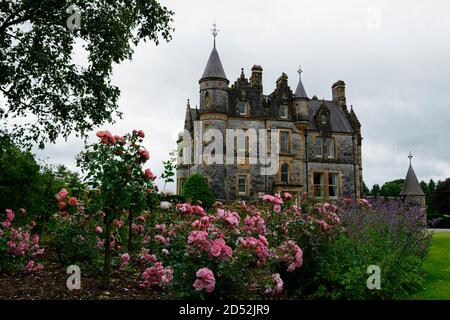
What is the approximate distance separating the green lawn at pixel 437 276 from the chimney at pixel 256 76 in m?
22.0

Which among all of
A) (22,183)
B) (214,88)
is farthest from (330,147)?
(22,183)

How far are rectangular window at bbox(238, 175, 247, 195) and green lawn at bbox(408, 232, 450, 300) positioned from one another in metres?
18.1

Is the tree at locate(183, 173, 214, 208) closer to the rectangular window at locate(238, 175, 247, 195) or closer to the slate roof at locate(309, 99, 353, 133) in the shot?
the rectangular window at locate(238, 175, 247, 195)

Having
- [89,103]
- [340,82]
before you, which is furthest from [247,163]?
[89,103]

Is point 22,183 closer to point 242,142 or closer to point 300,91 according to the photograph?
point 242,142

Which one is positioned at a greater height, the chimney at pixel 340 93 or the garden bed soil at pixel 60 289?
the chimney at pixel 340 93

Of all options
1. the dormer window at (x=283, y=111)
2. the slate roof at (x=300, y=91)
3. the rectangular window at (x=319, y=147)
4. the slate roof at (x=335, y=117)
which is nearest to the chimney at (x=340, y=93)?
the slate roof at (x=335, y=117)

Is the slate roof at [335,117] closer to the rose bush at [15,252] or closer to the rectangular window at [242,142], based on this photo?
the rectangular window at [242,142]

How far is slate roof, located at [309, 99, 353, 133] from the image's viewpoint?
35.0 metres

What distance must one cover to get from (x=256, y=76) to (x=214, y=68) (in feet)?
14.6

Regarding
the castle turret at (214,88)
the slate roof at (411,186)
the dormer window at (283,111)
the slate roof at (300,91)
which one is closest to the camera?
the castle turret at (214,88)

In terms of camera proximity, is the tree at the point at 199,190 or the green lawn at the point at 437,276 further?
the tree at the point at 199,190

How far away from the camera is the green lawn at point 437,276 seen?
6.62 m
